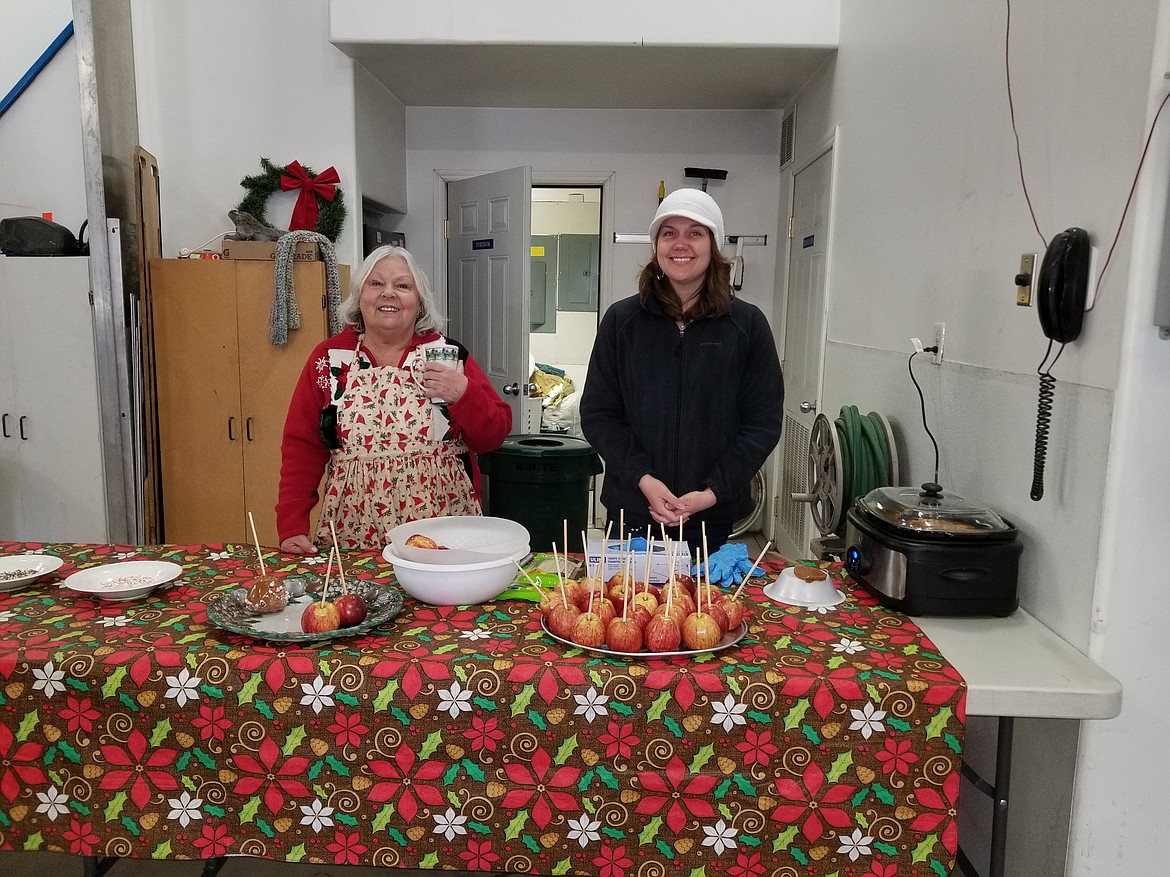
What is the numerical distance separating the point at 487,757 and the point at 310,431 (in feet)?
4.13

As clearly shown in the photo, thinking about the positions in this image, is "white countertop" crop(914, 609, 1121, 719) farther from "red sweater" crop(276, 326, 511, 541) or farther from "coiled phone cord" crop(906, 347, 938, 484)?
"red sweater" crop(276, 326, 511, 541)

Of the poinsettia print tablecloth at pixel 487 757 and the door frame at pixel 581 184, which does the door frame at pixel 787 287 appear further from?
the poinsettia print tablecloth at pixel 487 757

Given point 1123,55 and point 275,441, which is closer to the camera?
point 1123,55

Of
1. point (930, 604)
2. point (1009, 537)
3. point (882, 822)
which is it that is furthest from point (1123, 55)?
point (882, 822)

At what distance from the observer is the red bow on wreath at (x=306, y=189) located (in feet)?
13.7

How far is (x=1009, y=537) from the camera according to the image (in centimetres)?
178

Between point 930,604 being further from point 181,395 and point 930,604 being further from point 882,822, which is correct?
point 181,395

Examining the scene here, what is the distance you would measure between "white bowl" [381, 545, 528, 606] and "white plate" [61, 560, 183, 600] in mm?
520

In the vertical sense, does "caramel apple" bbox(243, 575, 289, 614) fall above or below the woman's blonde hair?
below

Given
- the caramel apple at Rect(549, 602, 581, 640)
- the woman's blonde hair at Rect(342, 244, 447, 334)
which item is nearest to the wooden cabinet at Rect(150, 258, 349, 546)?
the woman's blonde hair at Rect(342, 244, 447, 334)

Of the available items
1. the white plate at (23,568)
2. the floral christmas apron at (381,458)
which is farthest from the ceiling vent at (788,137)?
the white plate at (23,568)

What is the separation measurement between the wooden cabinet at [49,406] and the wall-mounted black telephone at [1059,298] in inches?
149

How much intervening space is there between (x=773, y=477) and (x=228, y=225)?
3.38 m

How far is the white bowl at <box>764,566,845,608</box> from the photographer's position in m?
1.82
